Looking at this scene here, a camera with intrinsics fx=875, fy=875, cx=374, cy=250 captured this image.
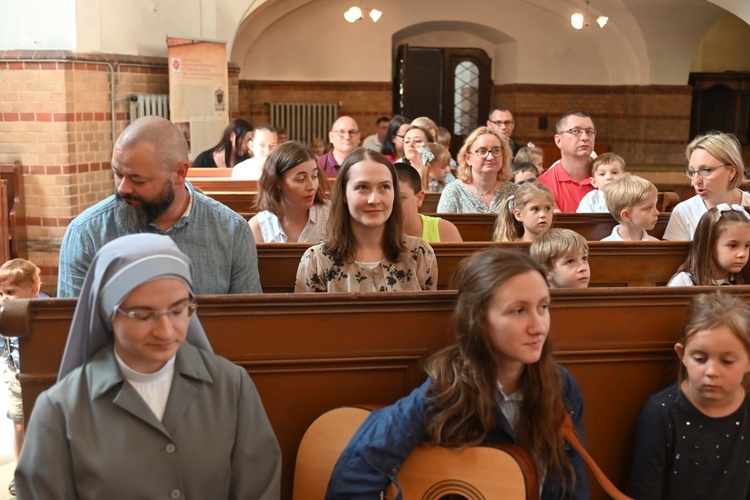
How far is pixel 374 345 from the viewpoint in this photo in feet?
8.93

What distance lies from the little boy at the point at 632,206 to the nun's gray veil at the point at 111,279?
113 inches

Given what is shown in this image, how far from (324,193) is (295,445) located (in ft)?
6.46

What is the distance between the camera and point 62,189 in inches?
293

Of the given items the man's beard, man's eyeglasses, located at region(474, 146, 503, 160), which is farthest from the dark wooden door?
the man's beard

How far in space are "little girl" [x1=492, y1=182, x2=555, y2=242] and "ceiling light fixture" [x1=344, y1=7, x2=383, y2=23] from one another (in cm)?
918

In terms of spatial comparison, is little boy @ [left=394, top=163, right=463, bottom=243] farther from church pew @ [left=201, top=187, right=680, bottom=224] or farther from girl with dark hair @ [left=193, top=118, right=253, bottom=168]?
girl with dark hair @ [left=193, top=118, right=253, bottom=168]

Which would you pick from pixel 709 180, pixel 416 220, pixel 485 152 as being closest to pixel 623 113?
pixel 485 152

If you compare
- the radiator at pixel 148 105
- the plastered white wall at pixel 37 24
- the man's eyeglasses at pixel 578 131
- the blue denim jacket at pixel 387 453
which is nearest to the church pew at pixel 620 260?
the blue denim jacket at pixel 387 453

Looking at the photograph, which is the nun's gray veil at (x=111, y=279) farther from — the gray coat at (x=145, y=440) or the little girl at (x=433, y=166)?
the little girl at (x=433, y=166)

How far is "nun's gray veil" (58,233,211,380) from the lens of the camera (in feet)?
6.72

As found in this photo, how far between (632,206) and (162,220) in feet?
8.26

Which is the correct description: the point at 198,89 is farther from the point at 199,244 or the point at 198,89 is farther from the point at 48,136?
the point at 199,244

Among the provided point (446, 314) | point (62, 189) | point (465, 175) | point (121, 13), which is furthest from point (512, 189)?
point (121, 13)

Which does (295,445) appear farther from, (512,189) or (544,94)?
(544,94)
